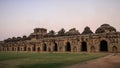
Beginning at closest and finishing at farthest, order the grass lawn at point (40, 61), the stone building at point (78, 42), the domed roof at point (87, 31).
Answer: the grass lawn at point (40, 61) → the stone building at point (78, 42) → the domed roof at point (87, 31)

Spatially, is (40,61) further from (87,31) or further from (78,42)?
(87,31)

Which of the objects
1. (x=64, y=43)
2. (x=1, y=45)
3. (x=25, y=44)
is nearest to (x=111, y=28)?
(x=64, y=43)

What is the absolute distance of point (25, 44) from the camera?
147 feet

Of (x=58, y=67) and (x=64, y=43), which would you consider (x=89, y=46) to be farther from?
(x=58, y=67)

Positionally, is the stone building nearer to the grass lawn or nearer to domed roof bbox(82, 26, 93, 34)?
domed roof bbox(82, 26, 93, 34)

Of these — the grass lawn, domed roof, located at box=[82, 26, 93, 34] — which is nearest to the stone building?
domed roof, located at box=[82, 26, 93, 34]

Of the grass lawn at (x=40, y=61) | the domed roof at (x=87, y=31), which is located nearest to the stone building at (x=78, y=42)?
Answer: the domed roof at (x=87, y=31)

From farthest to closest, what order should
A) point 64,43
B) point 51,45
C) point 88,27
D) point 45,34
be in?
point 45,34
point 88,27
point 51,45
point 64,43

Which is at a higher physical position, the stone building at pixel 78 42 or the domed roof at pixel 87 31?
the domed roof at pixel 87 31

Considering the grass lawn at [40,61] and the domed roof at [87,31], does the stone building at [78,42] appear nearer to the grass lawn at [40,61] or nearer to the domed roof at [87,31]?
the domed roof at [87,31]

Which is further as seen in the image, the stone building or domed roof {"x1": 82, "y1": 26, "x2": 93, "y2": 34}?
domed roof {"x1": 82, "y1": 26, "x2": 93, "y2": 34}

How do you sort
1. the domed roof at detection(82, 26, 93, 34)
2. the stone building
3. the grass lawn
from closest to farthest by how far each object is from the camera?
the grass lawn → the stone building → the domed roof at detection(82, 26, 93, 34)

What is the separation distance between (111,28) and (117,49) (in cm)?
1016

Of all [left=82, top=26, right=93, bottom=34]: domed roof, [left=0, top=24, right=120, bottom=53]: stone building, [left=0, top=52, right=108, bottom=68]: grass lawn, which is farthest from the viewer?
[left=82, top=26, right=93, bottom=34]: domed roof
